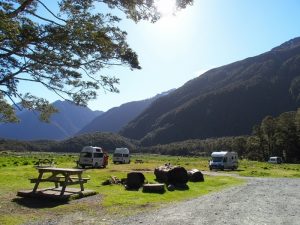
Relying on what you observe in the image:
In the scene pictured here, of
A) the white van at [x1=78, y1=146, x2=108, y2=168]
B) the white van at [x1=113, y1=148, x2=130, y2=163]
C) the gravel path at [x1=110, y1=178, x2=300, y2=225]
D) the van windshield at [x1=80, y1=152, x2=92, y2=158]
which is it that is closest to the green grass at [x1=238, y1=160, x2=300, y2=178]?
the white van at [x1=78, y1=146, x2=108, y2=168]

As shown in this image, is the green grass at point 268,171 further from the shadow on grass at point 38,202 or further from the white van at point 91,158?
the shadow on grass at point 38,202

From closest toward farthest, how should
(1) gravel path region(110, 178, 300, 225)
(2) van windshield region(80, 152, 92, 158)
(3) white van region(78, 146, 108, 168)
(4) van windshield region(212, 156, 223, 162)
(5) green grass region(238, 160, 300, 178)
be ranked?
(1) gravel path region(110, 178, 300, 225) → (5) green grass region(238, 160, 300, 178) → (3) white van region(78, 146, 108, 168) → (2) van windshield region(80, 152, 92, 158) → (4) van windshield region(212, 156, 223, 162)

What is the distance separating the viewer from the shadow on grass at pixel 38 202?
17727 mm

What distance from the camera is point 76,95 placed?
18.8m

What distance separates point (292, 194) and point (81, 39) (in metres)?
16.6

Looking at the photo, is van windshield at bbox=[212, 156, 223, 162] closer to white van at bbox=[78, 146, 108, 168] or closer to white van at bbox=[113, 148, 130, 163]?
white van at bbox=[113, 148, 130, 163]

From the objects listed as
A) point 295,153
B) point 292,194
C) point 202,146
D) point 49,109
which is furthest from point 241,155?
point 49,109

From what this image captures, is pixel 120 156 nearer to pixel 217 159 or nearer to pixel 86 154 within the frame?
→ pixel 217 159

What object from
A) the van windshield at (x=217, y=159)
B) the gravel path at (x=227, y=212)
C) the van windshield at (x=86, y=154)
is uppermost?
the van windshield at (x=217, y=159)

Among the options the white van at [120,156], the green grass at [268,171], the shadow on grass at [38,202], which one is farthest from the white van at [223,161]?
the shadow on grass at [38,202]

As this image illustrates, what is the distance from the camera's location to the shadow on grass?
17.7 m

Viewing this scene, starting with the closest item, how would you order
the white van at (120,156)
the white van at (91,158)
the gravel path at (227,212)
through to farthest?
the gravel path at (227,212) < the white van at (91,158) < the white van at (120,156)

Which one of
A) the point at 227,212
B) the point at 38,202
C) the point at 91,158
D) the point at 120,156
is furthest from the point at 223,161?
the point at 38,202

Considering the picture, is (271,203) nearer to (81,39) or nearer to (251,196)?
(251,196)
